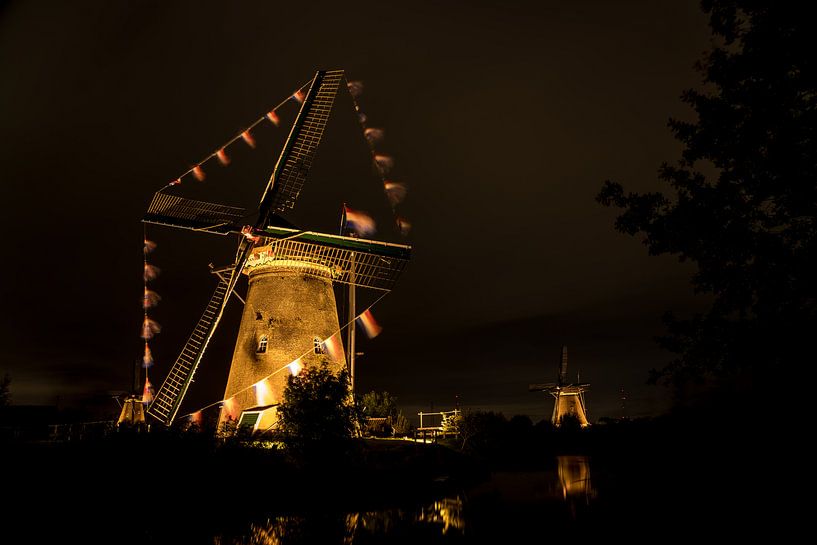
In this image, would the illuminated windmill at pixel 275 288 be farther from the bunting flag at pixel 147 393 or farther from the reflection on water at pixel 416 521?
the reflection on water at pixel 416 521

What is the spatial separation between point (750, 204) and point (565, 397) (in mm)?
61279

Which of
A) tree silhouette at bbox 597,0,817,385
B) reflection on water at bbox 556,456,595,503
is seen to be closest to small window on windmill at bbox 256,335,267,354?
reflection on water at bbox 556,456,595,503

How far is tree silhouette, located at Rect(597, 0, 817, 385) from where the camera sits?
26.6 feet

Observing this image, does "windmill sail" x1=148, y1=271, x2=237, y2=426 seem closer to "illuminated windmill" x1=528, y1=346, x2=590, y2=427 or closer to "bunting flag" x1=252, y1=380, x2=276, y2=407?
"bunting flag" x1=252, y1=380, x2=276, y2=407

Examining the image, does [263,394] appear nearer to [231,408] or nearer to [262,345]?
[231,408]

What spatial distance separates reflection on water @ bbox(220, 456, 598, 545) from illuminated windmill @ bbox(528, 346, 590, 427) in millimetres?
42772

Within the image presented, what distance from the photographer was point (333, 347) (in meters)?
27.6

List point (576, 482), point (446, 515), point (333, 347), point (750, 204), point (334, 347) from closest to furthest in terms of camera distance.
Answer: point (750, 204), point (446, 515), point (576, 482), point (333, 347), point (334, 347)

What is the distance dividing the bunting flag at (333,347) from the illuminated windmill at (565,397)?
42347 millimetres

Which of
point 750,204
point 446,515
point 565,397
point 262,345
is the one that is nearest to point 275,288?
point 262,345

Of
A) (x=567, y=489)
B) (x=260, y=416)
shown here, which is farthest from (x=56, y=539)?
(x=567, y=489)

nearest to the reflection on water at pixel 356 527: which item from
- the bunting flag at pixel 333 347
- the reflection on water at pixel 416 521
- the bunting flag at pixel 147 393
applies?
the reflection on water at pixel 416 521

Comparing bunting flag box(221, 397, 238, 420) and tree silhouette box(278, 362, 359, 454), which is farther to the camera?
bunting flag box(221, 397, 238, 420)

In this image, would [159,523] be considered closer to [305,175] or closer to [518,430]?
[305,175]
